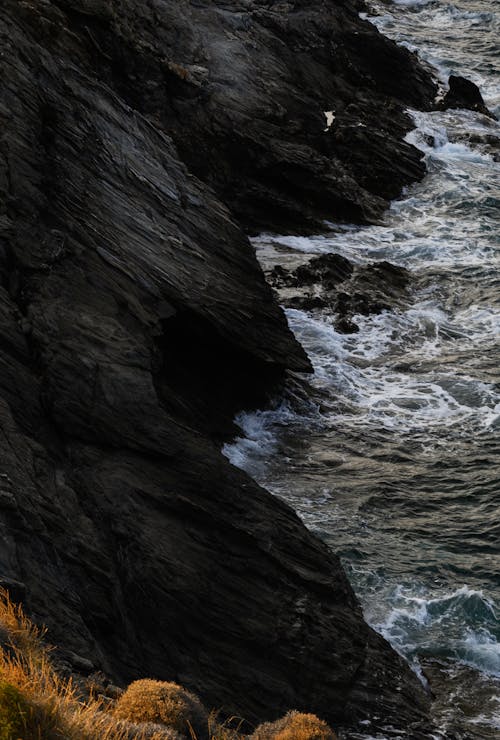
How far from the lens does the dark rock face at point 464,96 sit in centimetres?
3991

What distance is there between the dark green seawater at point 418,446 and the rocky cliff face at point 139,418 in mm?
1064

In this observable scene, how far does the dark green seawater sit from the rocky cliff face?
106cm

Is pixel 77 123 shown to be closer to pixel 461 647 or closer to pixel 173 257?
pixel 173 257

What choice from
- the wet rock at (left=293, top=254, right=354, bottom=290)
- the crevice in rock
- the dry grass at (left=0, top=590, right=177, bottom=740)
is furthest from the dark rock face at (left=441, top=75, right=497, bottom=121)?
the dry grass at (left=0, top=590, right=177, bottom=740)

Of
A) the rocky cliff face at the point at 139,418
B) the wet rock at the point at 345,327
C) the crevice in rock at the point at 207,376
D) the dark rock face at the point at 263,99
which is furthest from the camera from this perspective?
the dark rock face at the point at 263,99

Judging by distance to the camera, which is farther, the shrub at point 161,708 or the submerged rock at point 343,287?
the submerged rock at point 343,287

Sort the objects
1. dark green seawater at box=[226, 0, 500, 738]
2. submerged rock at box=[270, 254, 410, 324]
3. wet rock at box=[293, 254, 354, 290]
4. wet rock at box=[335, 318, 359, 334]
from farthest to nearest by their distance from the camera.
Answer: wet rock at box=[293, 254, 354, 290] < submerged rock at box=[270, 254, 410, 324] < wet rock at box=[335, 318, 359, 334] < dark green seawater at box=[226, 0, 500, 738]

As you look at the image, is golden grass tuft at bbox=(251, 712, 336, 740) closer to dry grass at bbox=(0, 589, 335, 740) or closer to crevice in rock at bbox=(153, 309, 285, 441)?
dry grass at bbox=(0, 589, 335, 740)

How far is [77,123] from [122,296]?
152 inches

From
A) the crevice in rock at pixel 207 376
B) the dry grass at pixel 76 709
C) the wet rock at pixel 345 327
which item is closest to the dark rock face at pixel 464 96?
the wet rock at pixel 345 327

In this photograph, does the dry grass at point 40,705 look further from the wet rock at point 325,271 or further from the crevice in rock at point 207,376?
the wet rock at point 325,271

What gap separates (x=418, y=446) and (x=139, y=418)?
26.1 feet

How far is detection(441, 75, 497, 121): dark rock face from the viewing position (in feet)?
131

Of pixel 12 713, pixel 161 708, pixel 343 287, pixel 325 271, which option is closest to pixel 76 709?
pixel 12 713
